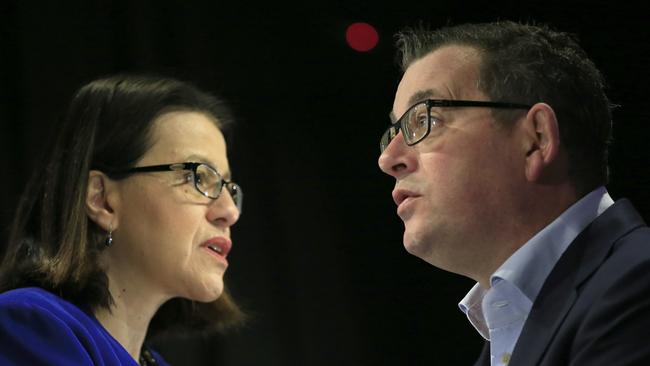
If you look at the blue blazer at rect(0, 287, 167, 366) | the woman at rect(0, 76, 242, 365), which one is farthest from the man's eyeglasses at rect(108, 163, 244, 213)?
the blue blazer at rect(0, 287, 167, 366)

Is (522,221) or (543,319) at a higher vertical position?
(522,221)

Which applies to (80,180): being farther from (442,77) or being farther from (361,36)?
(361,36)

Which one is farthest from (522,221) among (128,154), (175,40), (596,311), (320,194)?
(175,40)

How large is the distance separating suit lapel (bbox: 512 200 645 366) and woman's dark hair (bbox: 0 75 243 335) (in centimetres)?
119

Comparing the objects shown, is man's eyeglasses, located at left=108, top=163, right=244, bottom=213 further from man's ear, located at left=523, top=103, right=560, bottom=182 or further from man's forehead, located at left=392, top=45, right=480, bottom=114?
man's ear, located at left=523, top=103, right=560, bottom=182

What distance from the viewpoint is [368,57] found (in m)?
3.12

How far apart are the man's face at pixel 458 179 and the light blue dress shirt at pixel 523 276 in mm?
87

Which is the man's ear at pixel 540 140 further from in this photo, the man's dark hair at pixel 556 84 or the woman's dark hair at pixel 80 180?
the woman's dark hair at pixel 80 180

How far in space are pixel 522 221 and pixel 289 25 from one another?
5.37 feet

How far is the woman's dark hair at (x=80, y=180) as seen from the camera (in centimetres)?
224

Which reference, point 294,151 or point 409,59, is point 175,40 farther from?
point 409,59

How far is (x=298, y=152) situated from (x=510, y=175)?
4.81 ft

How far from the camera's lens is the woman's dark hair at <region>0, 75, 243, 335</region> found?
2236 millimetres

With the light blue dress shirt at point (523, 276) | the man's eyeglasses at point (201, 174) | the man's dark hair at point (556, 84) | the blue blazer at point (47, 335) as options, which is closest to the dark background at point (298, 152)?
the man's eyeglasses at point (201, 174)
